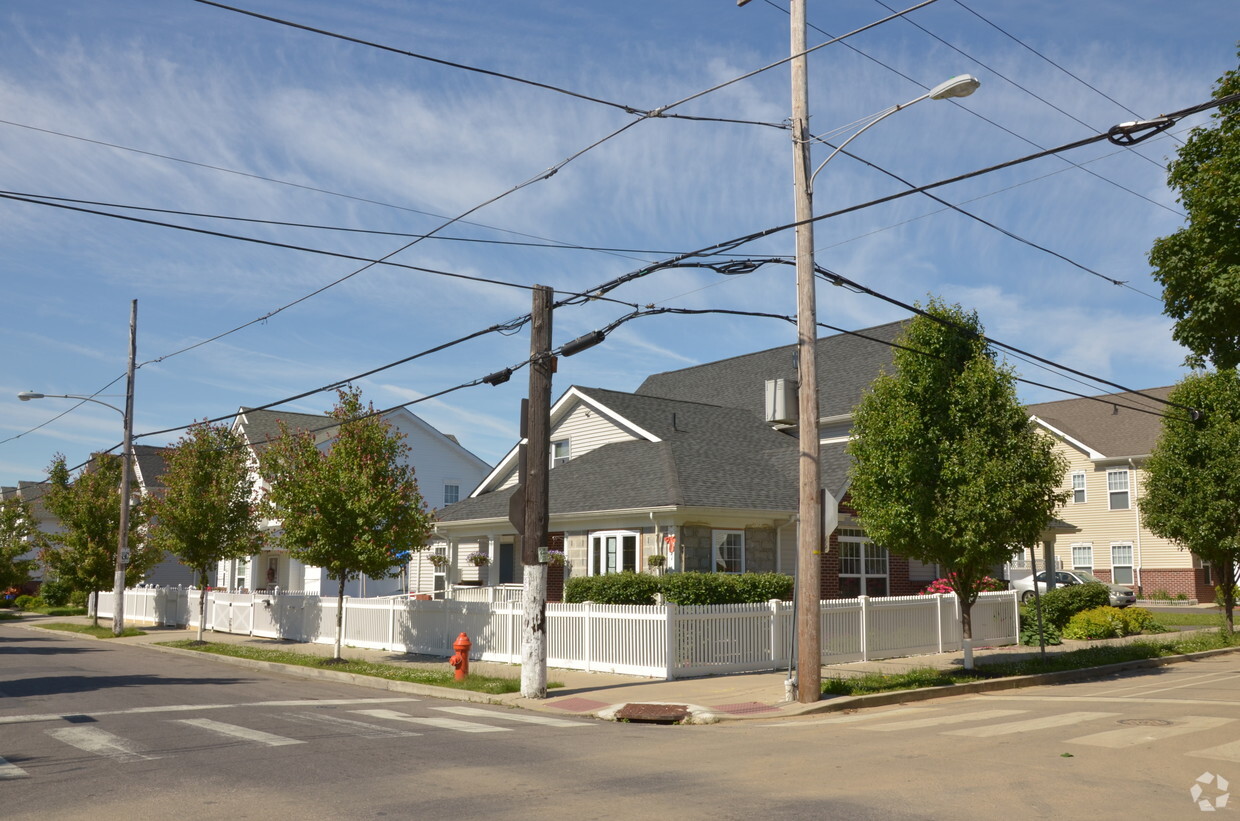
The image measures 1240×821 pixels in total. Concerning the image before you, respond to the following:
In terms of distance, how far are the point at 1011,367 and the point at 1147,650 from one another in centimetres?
870

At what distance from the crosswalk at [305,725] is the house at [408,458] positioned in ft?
95.7

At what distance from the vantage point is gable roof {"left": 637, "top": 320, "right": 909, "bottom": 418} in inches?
1303

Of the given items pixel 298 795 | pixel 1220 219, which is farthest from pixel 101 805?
pixel 1220 219

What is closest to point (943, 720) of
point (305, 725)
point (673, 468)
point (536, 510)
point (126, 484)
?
point (536, 510)

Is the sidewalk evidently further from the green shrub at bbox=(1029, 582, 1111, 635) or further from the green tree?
the green tree

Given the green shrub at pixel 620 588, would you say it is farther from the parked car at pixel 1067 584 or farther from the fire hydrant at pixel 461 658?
the parked car at pixel 1067 584

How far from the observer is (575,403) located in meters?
31.9

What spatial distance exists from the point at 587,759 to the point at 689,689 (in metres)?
6.60

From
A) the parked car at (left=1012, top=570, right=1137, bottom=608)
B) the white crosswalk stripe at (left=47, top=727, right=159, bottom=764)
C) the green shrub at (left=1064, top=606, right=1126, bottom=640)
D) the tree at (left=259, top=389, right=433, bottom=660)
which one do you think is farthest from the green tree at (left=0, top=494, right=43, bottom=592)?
the parked car at (left=1012, top=570, right=1137, bottom=608)

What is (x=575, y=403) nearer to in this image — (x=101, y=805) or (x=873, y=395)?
(x=873, y=395)

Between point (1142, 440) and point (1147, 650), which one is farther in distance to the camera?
point (1142, 440)

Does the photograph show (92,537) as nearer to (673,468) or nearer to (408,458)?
(408,458)

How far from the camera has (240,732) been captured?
39.5 ft

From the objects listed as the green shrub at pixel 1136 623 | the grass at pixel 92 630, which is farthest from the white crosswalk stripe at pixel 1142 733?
the grass at pixel 92 630
